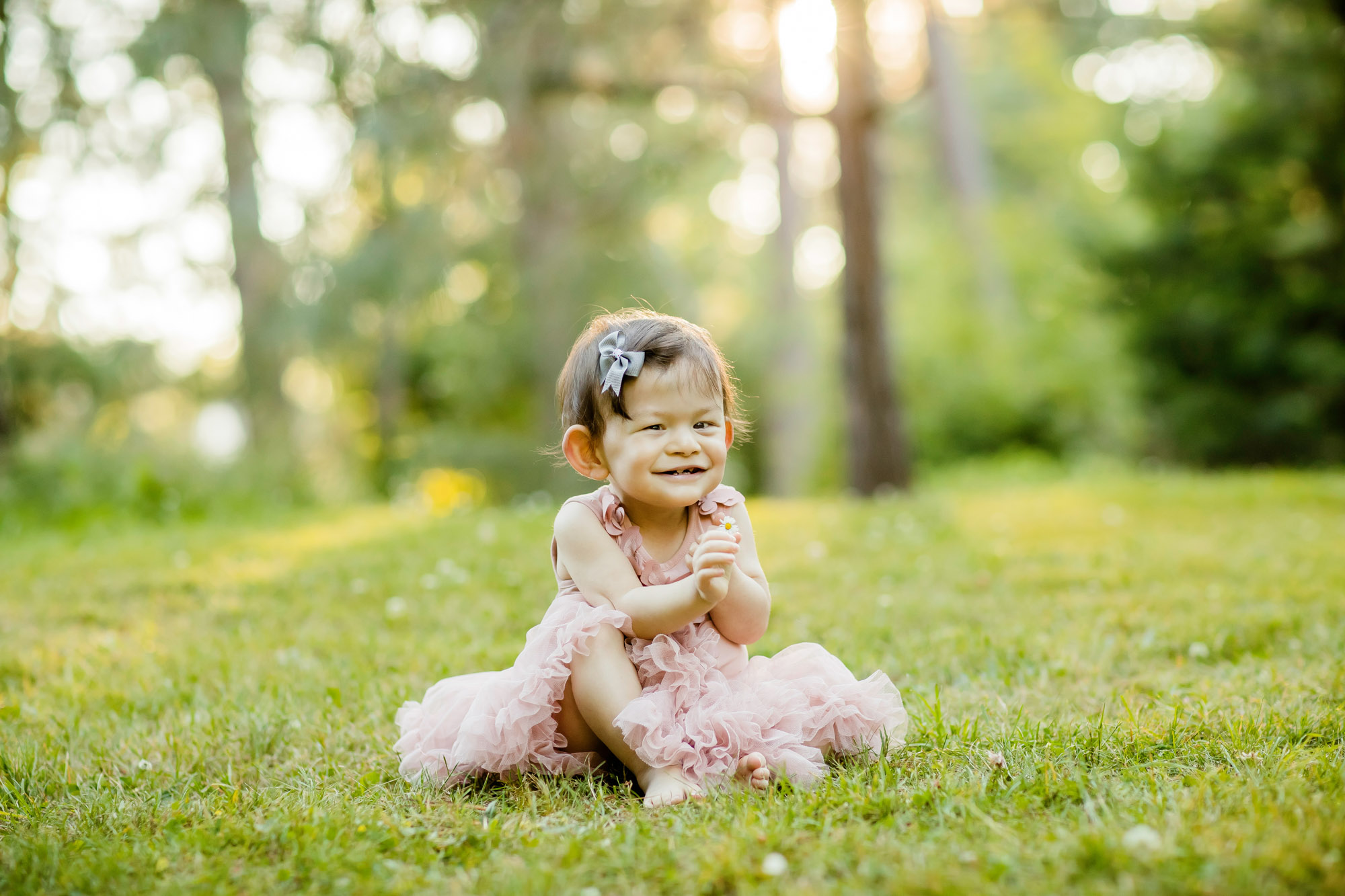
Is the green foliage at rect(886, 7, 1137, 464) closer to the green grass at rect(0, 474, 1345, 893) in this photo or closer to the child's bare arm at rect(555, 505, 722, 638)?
the green grass at rect(0, 474, 1345, 893)

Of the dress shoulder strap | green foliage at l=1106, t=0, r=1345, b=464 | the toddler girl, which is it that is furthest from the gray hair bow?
green foliage at l=1106, t=0, r=1345, b=464

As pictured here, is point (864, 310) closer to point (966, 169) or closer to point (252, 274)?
point (252, 274)

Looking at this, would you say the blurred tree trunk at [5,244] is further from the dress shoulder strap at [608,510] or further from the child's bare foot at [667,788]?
the child's bare foot at [667,788]

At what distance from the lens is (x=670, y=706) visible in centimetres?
240

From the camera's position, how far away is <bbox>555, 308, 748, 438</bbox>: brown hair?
8.10ft

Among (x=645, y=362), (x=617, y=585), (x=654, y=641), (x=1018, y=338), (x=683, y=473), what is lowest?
(x=654, y=641)

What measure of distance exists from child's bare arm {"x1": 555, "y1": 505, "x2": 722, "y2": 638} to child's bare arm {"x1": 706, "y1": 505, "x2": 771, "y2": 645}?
122 millimetres

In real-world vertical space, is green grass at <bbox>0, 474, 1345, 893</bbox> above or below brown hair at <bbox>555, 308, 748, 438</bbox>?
below

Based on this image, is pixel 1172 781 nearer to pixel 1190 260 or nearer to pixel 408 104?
pixel 408 104

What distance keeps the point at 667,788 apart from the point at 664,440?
784 millimetres

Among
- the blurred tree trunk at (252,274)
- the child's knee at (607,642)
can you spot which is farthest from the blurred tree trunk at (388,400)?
the child's knee at (607,642)

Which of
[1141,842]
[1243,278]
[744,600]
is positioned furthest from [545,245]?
[1141,842]

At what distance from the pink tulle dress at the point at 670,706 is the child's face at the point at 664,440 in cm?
16

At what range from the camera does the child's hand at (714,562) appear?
89.8 inches
